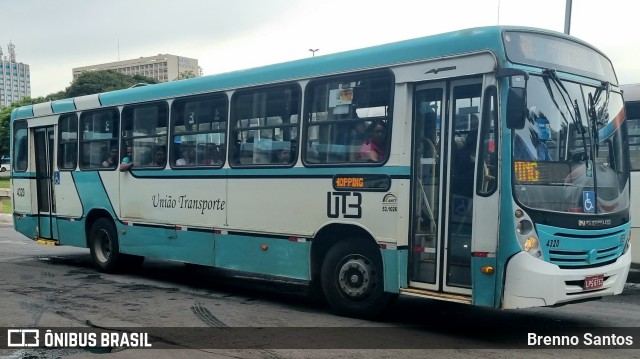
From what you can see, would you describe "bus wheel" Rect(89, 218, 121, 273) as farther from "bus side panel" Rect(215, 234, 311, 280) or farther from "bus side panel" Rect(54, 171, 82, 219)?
"bus side panel" Rect(215, 234, 311, 280)

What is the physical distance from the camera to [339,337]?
6758mm

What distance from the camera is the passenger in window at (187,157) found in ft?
32.1

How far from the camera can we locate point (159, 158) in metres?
10.4

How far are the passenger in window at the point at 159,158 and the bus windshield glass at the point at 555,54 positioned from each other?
5884 mm

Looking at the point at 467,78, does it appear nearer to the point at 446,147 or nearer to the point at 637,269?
the point at 446,147

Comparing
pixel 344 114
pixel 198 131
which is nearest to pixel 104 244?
pixel 198 131

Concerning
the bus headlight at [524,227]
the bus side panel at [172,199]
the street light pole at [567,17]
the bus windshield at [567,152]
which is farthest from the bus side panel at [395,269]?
the street light pole at [567,17]

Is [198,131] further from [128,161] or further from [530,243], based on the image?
[530,243]

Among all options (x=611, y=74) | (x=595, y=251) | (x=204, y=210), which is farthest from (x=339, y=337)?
(x=611, y=74)

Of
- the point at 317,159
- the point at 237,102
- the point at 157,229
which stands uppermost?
the point at 237,102

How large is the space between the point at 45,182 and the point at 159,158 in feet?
12.5

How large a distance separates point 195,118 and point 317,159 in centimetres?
266

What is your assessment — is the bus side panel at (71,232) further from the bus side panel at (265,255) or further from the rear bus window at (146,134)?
the bus side panel at (265,255)

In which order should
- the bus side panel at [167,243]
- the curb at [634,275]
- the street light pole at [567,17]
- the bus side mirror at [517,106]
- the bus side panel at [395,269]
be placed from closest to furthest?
the bus side mirror at [517,106] < the bus side panel at [395,269] < the bus side panel at [167,243] < the curb at [634,275] < the street light pole at [567,17]
